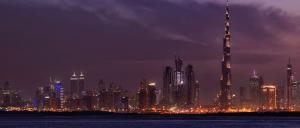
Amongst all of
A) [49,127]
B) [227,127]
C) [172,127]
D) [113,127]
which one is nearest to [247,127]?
[227,127]

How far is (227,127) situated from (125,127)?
20.7 m

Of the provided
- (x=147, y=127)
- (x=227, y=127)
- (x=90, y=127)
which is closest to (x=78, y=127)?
(x=90, y=127)

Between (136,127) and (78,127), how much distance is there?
38.5 feet

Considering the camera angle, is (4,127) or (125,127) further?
(125,127)

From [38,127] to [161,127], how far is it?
24483mm

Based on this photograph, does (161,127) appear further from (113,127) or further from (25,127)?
(25,127)

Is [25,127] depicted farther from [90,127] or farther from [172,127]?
[172,127]

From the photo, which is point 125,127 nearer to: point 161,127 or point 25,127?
point 161,127

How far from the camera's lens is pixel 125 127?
162 m

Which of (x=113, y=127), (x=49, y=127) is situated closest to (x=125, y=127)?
(x=113, y=127)

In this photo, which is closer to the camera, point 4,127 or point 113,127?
point 4,127

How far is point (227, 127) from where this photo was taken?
160 metres

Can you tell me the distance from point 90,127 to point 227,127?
90.6 ft

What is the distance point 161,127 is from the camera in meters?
156
